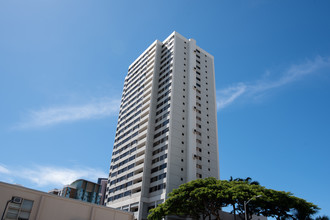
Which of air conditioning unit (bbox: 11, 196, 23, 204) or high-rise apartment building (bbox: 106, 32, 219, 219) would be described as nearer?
air conditioning unit (bbox: 11, 196, 23, 204)

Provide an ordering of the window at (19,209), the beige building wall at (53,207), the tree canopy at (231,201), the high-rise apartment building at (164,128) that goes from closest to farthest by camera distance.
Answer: the window at (19,209) → the beige building wall at (53,207) → the tree canopy at (231,201) → the high-rise apartment building at (164,128)

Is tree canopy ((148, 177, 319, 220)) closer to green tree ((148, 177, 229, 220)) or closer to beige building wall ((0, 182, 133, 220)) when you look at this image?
green tree ((148, 177, 229, 220))

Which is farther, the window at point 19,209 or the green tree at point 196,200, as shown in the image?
the green tree at point 196,200

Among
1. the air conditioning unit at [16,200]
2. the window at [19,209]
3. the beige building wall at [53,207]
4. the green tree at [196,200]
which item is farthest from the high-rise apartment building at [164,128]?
the air conditioning unit at [16,200]

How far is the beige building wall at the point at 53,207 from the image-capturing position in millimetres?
22734

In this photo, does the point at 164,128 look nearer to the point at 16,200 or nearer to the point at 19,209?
the point at 19,209

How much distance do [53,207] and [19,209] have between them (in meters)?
2.91

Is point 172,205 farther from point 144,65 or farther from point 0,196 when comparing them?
point 144,65

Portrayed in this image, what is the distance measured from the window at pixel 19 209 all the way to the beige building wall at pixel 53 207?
0.32 m

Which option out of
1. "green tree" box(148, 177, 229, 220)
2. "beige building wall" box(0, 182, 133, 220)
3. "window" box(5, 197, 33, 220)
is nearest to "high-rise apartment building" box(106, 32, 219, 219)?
"green tree" box(148, 177, 229, 220)

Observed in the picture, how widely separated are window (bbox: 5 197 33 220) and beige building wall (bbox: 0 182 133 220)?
0.32 metres

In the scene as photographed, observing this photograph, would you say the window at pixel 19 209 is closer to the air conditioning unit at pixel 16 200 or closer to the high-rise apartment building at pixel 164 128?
the air conditioning unit at pixel 16 200

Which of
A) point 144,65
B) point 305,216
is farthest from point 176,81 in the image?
point 305,216

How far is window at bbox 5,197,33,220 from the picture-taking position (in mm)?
22031
